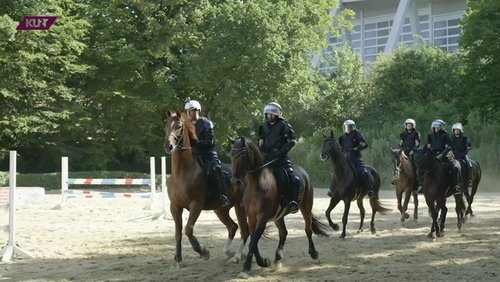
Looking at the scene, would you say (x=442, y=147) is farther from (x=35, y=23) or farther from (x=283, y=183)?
(x=35, y=23)

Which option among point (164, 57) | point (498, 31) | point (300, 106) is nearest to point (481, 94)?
point (498, 31)

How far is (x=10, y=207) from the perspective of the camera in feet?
39.7

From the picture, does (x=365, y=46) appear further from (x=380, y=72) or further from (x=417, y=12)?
(x=380, y=72)

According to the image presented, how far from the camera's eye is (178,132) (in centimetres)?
1077

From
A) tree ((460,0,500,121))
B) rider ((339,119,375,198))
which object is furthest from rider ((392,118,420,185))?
tree ((460,0,500,121))

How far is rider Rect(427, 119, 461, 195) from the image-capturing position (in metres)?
14.8

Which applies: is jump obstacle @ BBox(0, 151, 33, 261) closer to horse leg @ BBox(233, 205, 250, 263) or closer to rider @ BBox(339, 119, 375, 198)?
horse leg @ BBox(233, 205, 250, 263)

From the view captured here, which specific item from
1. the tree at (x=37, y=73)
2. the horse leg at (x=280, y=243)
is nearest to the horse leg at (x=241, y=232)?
the horse leg at (x=280, y=243)

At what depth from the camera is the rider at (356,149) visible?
50.9ft

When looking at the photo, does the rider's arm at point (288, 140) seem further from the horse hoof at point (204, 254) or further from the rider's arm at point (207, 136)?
the horse hoof at point (204, 254)

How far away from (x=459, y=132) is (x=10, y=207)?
38.2 feet

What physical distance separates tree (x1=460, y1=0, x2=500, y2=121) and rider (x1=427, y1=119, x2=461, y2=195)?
92.3ft

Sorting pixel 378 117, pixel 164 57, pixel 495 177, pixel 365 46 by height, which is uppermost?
pixel 365 46

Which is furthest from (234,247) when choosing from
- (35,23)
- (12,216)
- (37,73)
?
(37,73)
